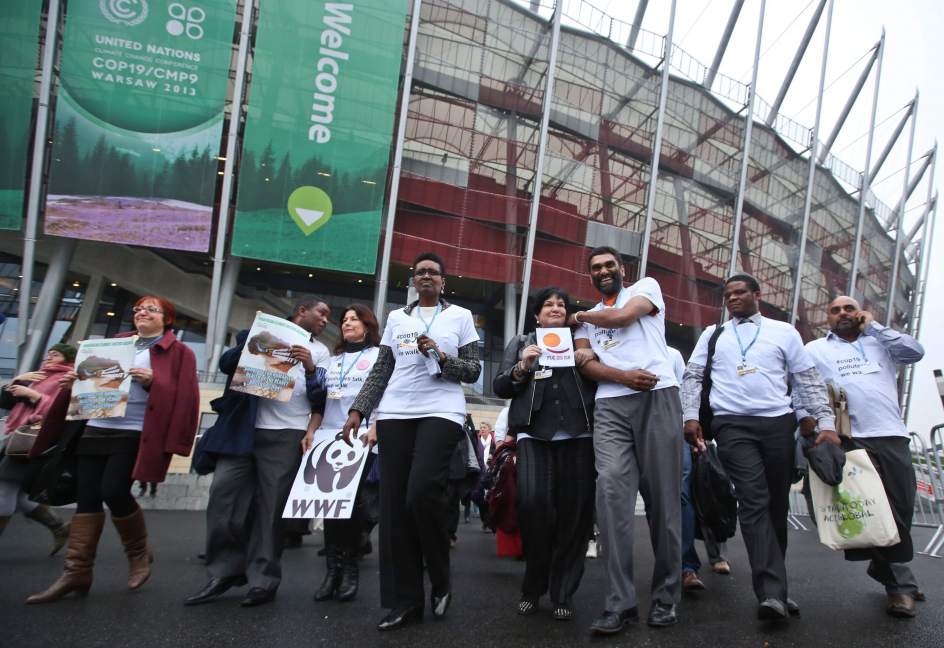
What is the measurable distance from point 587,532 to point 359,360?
2.13 meters

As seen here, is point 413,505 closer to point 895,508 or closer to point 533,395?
point 533,395

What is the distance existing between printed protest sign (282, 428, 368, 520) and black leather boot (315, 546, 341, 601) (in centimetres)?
34

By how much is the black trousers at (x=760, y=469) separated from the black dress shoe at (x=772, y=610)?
22 centimetres

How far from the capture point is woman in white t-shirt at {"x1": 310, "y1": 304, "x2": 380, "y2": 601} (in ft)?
14.1

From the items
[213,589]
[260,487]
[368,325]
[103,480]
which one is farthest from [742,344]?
[103,480]

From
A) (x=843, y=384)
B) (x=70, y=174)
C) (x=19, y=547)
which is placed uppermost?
(x=70, y=174)

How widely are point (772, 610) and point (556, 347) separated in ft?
5.67

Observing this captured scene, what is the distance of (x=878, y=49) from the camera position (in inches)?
1484

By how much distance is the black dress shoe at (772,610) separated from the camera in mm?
3455

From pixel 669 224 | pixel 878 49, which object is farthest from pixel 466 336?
pixel 878 49

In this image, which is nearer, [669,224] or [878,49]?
[669,224]

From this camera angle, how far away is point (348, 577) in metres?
4.29

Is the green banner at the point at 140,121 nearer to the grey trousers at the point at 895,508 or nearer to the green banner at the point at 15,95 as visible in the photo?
the green banner at the point at 15,95

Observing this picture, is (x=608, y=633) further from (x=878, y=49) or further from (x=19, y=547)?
(x=878, y=49)
